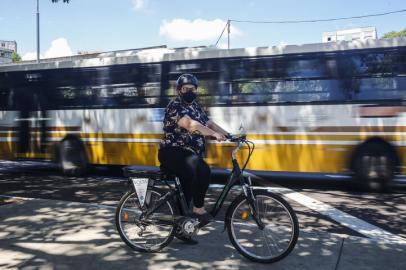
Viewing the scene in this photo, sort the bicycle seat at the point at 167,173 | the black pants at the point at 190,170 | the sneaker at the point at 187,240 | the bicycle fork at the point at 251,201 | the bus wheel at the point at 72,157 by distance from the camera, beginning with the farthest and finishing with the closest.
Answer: the bus wheel at the point at 72,157
the sneaker at the point at 187,240
the bicycle seat at the point at 167,173
the black pants at the point at 190,170
the bicycle fork at the point at 251,201

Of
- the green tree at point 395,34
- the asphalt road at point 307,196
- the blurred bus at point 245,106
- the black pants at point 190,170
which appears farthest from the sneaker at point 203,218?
the green tree at point 395,34

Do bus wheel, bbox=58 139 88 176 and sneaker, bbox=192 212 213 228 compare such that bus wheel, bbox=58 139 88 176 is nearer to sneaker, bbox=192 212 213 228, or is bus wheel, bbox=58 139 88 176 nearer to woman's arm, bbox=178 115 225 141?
sneaker, bbox=192 212 213 228

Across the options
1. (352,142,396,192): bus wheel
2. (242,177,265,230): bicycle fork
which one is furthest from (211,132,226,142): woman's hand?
(352,142,396,192): bus wheel

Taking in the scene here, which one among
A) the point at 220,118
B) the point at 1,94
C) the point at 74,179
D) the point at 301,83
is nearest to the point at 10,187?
the point at 74,179

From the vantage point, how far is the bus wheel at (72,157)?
11.2 m

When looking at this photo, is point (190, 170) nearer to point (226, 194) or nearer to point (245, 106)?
point (226, 194)

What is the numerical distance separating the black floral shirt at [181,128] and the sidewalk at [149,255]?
3.63 ft

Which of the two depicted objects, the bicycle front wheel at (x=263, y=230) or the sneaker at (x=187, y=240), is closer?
the bicycle front wheel at (x=263, y=230)

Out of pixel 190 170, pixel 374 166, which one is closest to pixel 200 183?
pixel 190 170

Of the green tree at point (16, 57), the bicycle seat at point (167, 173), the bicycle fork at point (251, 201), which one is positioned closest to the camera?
the bicycle fork at point (251, 201)

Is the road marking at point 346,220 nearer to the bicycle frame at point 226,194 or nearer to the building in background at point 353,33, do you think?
the bicycle frame at point 226,194

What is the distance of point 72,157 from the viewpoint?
11.2 metres

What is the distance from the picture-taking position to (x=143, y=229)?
4.96m

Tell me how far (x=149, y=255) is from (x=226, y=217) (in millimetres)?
944
